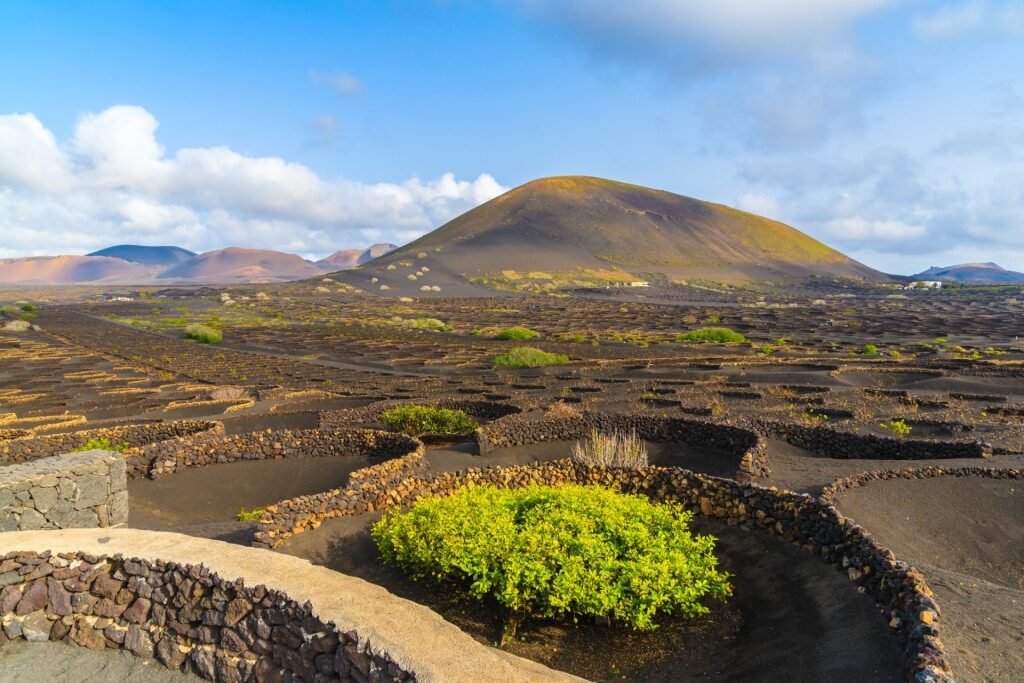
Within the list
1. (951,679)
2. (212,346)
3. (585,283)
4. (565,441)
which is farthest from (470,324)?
(585,283)

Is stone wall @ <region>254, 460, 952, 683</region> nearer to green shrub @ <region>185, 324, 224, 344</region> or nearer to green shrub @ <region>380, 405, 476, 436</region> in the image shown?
green shrub @ <region>380, 405, 476, 436</region>

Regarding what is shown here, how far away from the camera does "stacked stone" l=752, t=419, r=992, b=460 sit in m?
17.2

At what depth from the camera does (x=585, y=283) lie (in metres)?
146

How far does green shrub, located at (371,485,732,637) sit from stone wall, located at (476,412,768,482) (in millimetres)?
7976

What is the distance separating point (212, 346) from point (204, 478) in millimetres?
43602

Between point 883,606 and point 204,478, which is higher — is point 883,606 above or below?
above

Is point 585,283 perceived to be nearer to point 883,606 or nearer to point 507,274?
point 507,274

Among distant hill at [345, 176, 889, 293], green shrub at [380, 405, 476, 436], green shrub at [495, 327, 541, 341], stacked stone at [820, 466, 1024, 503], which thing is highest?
distant hill at [345, 176, 889, 293]

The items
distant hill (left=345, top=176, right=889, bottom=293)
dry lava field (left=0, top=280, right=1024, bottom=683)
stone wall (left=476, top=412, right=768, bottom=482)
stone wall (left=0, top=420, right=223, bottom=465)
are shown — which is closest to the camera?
dry lava field (left=0, top=280, right=1024, bottom=683)

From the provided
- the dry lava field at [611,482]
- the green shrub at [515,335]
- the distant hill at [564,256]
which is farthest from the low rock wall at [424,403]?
the distant hill at [564,256]

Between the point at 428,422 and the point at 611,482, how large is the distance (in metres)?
8.74

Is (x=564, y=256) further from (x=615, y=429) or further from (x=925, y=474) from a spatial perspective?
(x=925, y=474)

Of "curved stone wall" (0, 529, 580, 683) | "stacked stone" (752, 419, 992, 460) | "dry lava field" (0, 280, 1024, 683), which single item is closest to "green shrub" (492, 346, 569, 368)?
"dry lava field" (0, 280, 1024, 683)

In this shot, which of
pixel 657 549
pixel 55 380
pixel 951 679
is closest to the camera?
pixel 951 679
